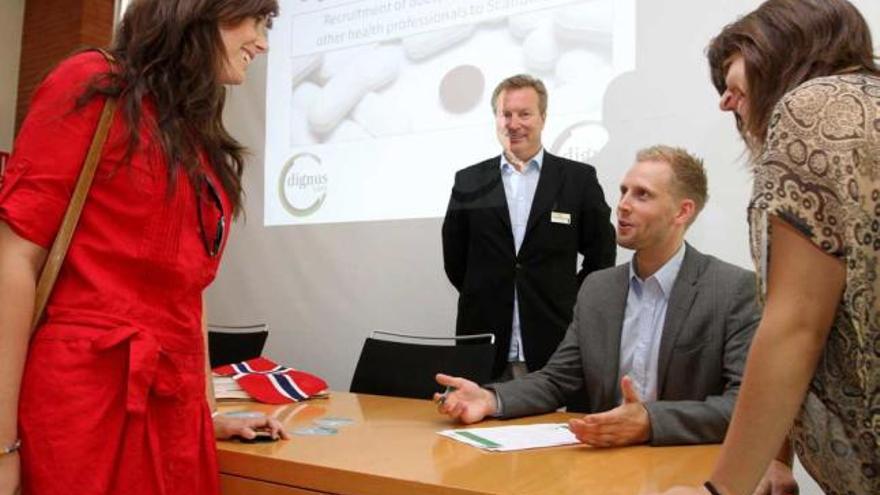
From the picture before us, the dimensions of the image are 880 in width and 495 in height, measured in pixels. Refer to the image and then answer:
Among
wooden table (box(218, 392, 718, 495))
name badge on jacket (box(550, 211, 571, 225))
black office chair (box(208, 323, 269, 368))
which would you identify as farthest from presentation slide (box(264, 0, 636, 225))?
wooden table (box(218, 392, 718, 495))

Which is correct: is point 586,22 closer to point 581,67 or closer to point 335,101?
point 581,67

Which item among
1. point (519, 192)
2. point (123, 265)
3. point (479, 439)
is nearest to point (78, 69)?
point (123, 265)

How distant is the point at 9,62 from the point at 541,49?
4082 millimetres

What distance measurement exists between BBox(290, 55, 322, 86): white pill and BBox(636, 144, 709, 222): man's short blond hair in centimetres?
212

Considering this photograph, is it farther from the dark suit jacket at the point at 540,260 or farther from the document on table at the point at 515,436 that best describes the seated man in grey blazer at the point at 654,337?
the dark suit jacket at the point at 540,260

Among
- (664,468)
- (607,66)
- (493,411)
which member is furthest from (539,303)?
(664,468)

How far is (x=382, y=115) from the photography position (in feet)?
11.4

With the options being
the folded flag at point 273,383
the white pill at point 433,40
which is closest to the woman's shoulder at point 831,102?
the folded flag at point 273,383

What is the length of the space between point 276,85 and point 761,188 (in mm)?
3354

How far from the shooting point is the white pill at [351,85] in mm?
3467

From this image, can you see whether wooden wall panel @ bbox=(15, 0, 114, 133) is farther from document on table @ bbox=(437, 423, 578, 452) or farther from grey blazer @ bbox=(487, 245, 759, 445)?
document on table @ bbox=(437, 423, 578, 452)

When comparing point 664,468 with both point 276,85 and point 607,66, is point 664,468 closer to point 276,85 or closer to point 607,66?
point 607,66

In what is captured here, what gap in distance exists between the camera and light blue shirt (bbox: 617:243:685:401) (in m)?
1.77

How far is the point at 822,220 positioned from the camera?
30.7 inches
